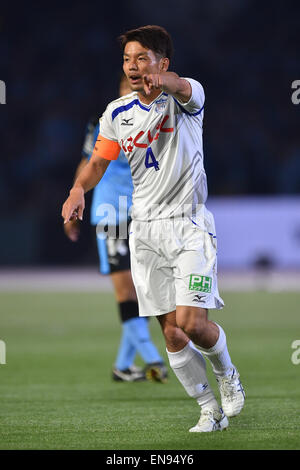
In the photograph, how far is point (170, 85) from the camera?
4676mm

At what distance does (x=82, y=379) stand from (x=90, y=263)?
2284 centimetres

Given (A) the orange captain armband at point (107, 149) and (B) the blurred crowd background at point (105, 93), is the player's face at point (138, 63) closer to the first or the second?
(A) the orange captain armband at point (107, 149)

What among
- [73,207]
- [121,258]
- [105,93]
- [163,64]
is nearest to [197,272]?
[73,207]

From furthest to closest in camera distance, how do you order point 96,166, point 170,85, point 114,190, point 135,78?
point 114,190, point 96,166, point 135,78, point 170,85

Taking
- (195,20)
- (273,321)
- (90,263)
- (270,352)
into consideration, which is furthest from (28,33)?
(270,352)

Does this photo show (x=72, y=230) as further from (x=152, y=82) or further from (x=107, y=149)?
(x=152, y=82)

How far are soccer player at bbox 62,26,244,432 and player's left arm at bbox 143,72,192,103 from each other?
0.12 meters

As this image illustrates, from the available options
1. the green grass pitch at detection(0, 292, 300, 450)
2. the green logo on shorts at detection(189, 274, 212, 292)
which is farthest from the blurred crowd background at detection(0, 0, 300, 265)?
the green logo on shorts at detection(189, 274, 212, 292)

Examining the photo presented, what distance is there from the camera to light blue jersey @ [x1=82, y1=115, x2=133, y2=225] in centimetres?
806

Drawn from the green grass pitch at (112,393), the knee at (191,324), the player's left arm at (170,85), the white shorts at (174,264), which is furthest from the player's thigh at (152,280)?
the player's left arm at (170,85)

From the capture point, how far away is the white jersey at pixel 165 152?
204 inches

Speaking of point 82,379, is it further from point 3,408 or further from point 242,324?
point 242,324

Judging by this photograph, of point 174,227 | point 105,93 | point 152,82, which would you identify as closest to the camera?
point 152,82

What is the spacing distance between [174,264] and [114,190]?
3.00m
